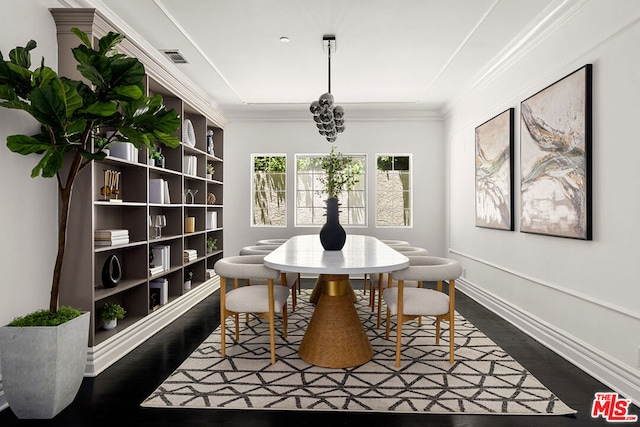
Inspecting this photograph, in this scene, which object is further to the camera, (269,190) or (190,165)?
(269,190)

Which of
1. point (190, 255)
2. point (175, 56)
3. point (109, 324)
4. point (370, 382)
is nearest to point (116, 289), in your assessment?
point (109, 324)

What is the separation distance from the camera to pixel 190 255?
4.77m

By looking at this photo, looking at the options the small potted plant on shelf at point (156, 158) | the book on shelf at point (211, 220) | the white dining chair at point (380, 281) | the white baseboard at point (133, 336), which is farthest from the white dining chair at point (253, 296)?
the book on shelf at point (211, 220)

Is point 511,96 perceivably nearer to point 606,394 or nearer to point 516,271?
point 516,271

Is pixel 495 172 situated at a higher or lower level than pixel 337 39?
lower

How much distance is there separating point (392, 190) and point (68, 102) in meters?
5.45

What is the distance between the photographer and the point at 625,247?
2490mm

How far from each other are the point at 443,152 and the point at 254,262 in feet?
14.7

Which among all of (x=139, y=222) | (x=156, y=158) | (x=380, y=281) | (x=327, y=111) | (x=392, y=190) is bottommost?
(x=380, y=281)

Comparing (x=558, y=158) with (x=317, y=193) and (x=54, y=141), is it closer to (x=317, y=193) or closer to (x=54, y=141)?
(x=54, y=141)

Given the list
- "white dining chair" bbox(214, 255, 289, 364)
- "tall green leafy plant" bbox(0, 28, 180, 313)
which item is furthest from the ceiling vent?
"white dining chair" bbox(214, 255, 289, 364)

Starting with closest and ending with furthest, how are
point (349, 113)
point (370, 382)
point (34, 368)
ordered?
point (34, 368)
point (370, 382)
point (349, 113)

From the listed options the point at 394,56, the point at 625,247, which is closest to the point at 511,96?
the point at 394,56

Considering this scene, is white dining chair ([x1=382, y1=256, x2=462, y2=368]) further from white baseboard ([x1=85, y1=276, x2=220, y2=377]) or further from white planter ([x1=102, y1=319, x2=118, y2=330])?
white planter ([x1=102, y1=319, x2=118, y2=330])
